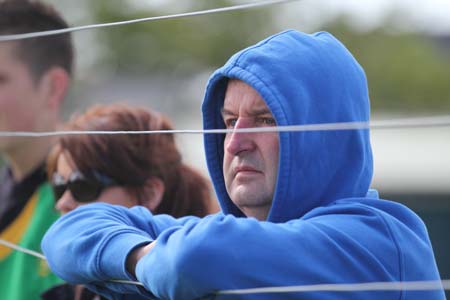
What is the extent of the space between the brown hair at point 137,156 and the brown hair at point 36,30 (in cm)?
62

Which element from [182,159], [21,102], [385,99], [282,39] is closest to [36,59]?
[21,102]

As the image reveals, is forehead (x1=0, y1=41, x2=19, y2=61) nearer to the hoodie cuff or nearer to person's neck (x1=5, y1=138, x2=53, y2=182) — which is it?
person's neck (x1=5, y1=138, x2=53, y2=182)

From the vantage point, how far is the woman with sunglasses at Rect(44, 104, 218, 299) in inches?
109

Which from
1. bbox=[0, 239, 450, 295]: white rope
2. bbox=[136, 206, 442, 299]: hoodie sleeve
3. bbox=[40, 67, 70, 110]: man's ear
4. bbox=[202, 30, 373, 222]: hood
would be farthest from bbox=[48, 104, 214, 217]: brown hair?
bbox=[0, 239, 450, 295]: white rope

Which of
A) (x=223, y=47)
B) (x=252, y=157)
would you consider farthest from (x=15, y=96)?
(x=223, y=47)

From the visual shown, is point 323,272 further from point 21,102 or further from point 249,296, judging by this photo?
point 21,102

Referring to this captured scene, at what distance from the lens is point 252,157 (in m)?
2.06

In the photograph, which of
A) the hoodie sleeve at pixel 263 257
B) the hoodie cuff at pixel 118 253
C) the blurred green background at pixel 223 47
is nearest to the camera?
the hoodie sleeve at pixel 263 257

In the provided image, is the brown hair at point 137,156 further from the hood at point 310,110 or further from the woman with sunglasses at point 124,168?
the hood at point 310,110

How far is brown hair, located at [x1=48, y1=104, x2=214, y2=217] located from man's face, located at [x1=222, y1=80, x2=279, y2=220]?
0.72 m

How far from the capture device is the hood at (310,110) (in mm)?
1997

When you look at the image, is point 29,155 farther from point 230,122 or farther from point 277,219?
point 277,219

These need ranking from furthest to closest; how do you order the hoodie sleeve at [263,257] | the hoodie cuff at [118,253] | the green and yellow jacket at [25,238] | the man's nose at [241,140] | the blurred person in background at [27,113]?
the blurred person in background at [27,113], the green and yellow jacket at [25,238], the man's nose at [241,140], the hoodie cuff at [118,253], the hoodie sleeve at [263,257]

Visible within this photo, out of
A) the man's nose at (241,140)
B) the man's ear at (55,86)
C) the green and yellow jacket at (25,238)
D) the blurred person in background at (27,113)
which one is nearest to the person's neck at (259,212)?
the man's nose at (241,140)
